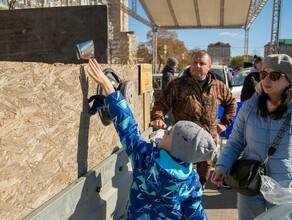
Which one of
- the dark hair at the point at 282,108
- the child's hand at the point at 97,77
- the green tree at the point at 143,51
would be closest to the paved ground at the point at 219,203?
the dark hair at the point at 282,108

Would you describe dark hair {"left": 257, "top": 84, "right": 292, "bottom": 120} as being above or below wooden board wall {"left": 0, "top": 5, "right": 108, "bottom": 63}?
below

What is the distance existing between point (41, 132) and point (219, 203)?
3230 mm

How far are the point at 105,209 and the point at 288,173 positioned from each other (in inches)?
49.9

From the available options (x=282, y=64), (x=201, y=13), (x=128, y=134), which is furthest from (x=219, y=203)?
(x=201, y=13)

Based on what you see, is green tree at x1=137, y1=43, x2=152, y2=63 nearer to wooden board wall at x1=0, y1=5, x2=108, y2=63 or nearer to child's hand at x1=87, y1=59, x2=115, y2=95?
wooden board wall at x1=0, y1=5, x2=108, y2=63

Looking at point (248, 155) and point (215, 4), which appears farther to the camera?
point (215, 4)

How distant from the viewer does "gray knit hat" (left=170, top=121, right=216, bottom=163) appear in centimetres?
188

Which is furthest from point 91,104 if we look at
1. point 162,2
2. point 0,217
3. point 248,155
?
point 162,2

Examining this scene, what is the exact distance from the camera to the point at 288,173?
7.61ft

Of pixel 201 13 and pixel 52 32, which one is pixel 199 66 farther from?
pixel 201 13

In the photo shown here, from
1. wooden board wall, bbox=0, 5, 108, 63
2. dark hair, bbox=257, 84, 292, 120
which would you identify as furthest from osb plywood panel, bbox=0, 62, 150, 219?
wooden board wall, bbox=0, 5, 108, 63

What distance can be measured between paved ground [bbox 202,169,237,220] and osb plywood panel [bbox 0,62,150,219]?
2.26 meters

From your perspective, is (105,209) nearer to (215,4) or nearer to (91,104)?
(91,104)

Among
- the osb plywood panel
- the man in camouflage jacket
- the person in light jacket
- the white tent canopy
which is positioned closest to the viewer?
the osb plywood panel
